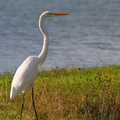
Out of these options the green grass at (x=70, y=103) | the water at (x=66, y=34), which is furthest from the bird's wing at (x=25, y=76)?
the water at (x=66, y=34)

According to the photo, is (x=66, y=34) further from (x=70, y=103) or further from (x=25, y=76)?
(x=25, y=76)

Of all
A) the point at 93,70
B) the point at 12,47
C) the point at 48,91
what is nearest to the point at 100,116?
the point at 48,91

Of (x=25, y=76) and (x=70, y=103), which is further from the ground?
(x=25, y=76)

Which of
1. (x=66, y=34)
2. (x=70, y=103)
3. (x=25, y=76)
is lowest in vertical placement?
(x=66, y=34)

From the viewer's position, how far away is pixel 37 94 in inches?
364

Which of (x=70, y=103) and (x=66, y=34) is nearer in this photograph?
(x=70, y=103)

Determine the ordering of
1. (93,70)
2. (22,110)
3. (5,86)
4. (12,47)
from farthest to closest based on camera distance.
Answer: (12,47) → (93,70) → (5,86) → (22,110)

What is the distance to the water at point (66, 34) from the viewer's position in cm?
1612

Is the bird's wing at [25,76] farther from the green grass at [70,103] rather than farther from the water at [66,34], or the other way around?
the water at [66,34]

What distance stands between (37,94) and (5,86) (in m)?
1.49

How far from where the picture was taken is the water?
1612 centimetres

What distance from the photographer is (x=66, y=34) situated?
23328 mm

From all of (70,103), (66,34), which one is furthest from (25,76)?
(66,34)

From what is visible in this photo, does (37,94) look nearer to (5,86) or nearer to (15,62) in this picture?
(5,86)
